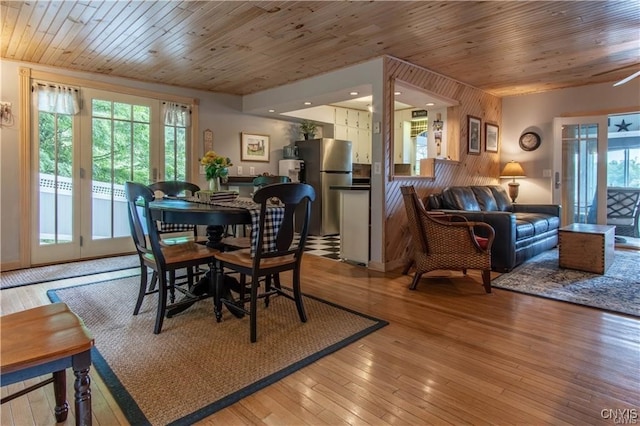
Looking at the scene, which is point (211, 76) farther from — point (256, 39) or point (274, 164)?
point (274, 164)

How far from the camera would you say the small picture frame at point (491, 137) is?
599cm

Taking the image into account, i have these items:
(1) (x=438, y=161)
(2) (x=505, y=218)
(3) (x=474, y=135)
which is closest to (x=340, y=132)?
(3) (x=474, y=135)

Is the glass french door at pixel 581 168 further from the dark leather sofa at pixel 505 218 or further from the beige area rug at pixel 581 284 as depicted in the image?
the beige area rug at pixel 581 284

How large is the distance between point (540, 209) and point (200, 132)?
201 inches

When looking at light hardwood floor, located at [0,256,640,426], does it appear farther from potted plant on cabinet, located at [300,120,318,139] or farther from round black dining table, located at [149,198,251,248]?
potted plant on cabinet, located at [300,120,318,139]

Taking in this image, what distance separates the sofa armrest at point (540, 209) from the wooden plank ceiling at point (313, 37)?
1779 mm

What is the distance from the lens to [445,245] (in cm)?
339

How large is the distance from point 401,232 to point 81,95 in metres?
4.25

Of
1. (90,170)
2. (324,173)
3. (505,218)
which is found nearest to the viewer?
(505,218)

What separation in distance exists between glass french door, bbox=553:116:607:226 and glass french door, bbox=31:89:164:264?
19.9ft

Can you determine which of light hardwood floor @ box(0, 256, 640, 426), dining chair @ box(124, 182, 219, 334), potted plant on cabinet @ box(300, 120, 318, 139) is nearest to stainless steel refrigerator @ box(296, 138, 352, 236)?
potted plant on cabinet @ box(300, 120, 318, 139)

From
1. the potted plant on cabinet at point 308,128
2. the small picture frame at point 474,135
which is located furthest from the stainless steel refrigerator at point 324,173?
the small picture frame at point 474,135

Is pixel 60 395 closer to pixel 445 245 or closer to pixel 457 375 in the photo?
pixel 457 375

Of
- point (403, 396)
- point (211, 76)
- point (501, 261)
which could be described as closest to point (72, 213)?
point (211, 76)
